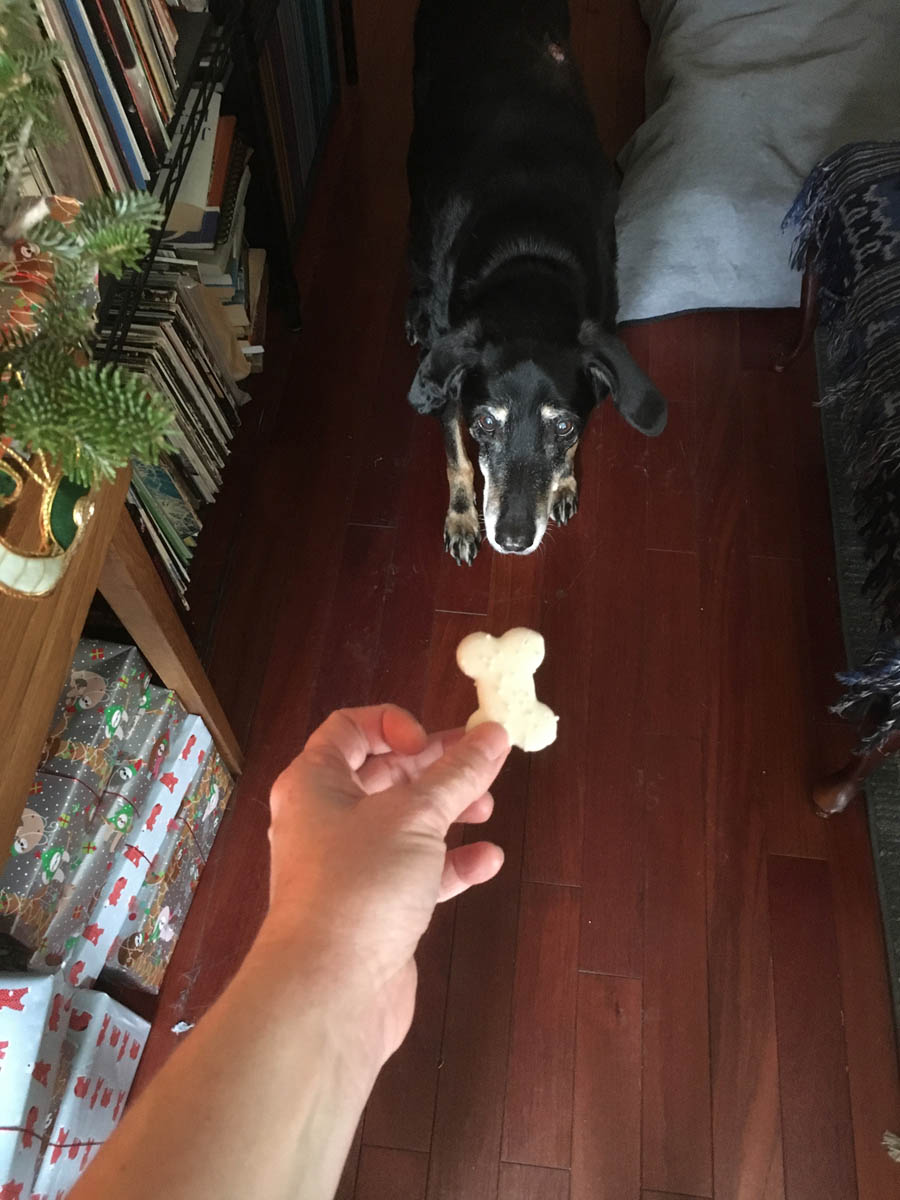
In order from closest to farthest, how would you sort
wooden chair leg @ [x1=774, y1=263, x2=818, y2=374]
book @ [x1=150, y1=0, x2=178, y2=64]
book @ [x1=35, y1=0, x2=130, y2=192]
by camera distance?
book @ [x1=35, y1=0, x2=130, y2=192], book @ [x1=150, y1=0, x2=178, y2=64], wooden chair leg @ [x1=774, y1=263, x2=818, y2=374]

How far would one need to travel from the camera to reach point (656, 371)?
2.13 metres

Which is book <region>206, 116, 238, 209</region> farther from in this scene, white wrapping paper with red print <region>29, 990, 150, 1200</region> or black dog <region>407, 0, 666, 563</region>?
white wrapping paper with red print <region>29, 990, 150, 1200</region>

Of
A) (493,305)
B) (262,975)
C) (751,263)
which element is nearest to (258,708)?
(493,305)

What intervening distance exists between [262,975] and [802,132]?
2350mm

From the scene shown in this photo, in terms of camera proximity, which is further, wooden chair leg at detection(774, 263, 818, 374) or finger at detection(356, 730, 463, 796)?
wooden chair leg at detection(774, 263, 818, 374)

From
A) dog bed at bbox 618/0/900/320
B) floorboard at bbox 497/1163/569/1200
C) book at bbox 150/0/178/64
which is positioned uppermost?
dog bed at bbox 618/0/900/320

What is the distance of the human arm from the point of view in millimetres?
598

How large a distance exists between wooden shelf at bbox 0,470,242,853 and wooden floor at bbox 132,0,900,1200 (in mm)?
674

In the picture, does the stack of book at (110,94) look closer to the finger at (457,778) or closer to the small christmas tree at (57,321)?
the small christmas tree at (57,321)

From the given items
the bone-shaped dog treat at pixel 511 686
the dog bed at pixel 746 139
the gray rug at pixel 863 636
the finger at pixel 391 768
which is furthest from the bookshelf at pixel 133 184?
the gray rug at pixel 863 636

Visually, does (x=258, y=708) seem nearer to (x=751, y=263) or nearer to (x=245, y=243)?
(x=245, y=243)

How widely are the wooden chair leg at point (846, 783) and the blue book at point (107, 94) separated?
142cm

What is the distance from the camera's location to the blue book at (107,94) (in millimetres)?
1084

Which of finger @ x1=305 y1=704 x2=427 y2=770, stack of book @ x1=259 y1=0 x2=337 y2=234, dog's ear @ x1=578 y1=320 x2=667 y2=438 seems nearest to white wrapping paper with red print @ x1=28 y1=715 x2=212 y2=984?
finger @ x1=305 y1=704 x2=427 y2=770
